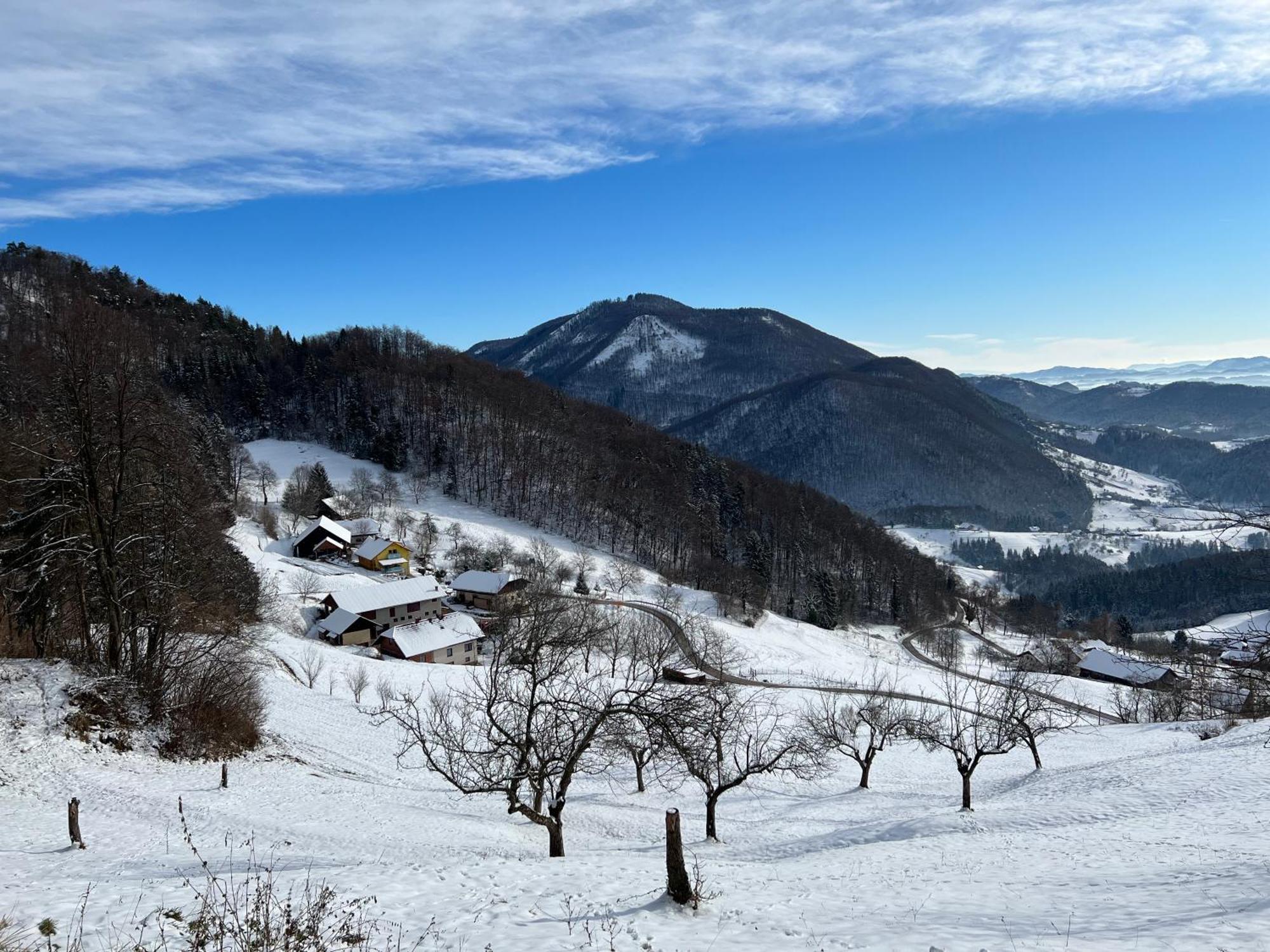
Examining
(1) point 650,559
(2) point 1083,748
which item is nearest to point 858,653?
(1) point 650,559

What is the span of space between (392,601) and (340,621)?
461cm

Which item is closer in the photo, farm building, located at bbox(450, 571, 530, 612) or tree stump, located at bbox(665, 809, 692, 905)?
tree stump, located at bbox(665, 809, 692, 905)

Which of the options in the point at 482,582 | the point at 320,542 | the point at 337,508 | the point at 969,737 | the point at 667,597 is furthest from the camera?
the point at 337,508

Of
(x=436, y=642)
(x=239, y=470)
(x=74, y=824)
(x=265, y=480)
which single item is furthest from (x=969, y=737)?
(x=239, y=470)

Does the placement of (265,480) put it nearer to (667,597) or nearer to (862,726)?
(667,597)

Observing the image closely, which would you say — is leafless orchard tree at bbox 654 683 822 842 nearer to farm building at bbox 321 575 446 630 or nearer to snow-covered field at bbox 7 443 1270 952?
snow-covered field at bbox 7 443 1270 952

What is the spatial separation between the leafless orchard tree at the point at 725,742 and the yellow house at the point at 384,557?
4167 cm

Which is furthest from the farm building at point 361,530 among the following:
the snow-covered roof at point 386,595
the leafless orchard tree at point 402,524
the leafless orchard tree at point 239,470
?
the snow-covered roof at point 386,595

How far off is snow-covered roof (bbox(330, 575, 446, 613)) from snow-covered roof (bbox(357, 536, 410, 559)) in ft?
38.6

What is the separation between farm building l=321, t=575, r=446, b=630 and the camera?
5325 cm

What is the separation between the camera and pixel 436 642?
A: 50.7 metres

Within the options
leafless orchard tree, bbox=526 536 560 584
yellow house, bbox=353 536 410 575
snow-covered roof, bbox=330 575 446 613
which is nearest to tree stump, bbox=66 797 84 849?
snow-covered roof, bbox=330 575 446 613

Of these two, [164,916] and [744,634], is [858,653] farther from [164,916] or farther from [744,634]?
[164,916]

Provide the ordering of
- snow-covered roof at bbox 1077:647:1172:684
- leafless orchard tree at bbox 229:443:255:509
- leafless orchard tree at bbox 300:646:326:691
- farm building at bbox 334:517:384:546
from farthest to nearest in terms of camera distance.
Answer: leafless orchard tree at bbox 229:443:255:509, farm building at bbox 334:517:384:546, snow-covered roof at bbox 1077:647:1172:684, leafless orchard tree at bbox 300:646:326:691
